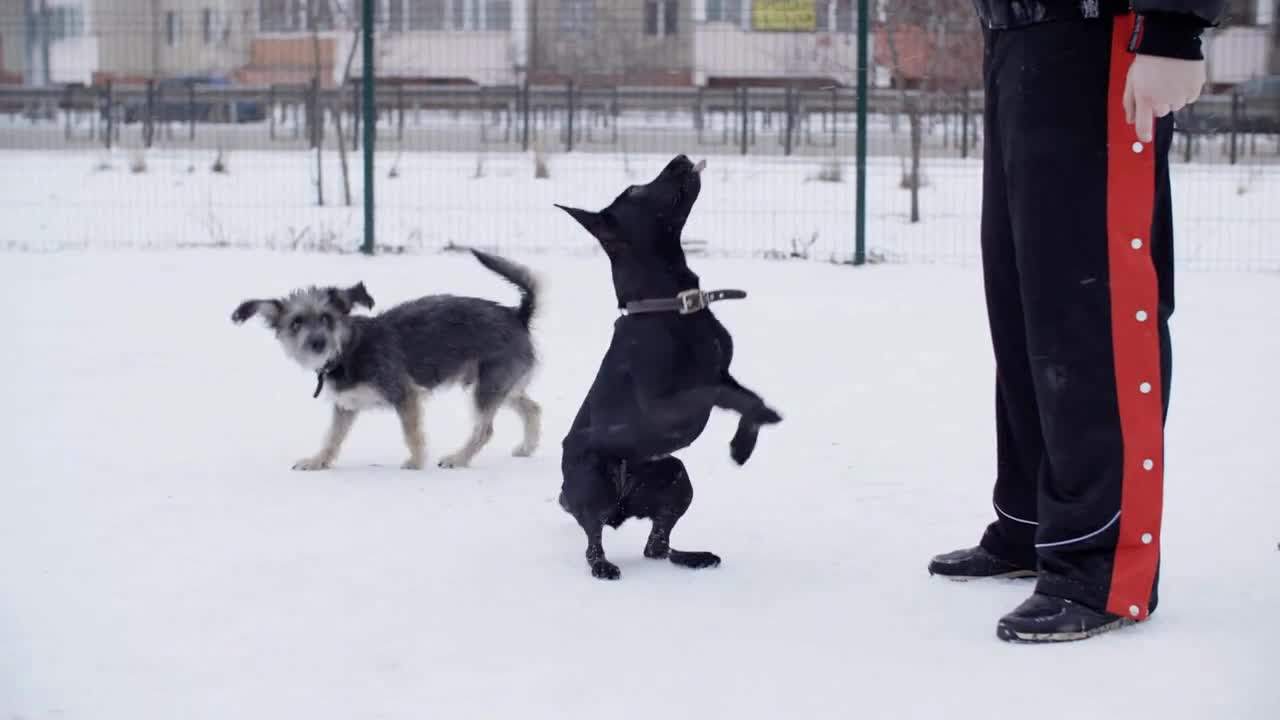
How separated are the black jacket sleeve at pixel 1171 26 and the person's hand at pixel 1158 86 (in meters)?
0.02

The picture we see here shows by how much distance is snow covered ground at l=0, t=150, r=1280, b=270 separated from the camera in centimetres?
1135

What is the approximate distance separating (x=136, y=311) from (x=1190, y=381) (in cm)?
554

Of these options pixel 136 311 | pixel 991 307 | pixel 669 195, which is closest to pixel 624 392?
pixel 669 195

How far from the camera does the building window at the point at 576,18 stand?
11.2m

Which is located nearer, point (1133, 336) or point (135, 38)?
point (1133, 336)

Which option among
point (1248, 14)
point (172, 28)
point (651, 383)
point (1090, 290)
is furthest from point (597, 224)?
point (172, 28)

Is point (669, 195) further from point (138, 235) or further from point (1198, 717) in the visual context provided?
point (138, 235)

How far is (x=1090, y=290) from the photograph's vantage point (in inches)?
123

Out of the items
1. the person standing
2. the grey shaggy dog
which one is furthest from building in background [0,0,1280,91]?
the person standing

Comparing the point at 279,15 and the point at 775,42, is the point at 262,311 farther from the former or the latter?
the point at 279,15

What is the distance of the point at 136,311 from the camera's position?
8336 mm

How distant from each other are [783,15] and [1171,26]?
842cm

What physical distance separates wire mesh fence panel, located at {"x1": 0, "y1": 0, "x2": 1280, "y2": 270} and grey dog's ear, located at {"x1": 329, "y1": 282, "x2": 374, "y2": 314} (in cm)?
526

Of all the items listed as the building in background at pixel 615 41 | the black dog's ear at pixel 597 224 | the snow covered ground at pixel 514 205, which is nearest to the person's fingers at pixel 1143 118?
the black dog's ear at pixel 597 224
